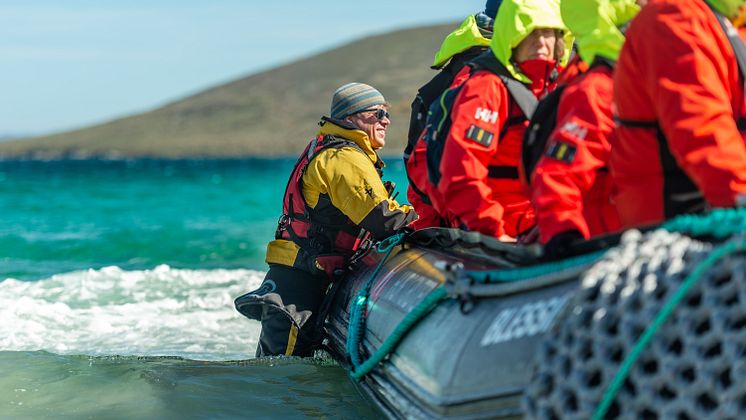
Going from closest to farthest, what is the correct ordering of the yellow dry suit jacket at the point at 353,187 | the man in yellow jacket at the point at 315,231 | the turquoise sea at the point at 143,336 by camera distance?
1. the turquoise sea at the point at 143,336
2. the yellow dry suit jacket at the point at 353,187
3. the man in yellow jacket at the point at 315,231

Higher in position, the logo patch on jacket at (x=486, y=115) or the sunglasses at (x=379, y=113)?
the logo patch on jacket at (x=486, y=115)

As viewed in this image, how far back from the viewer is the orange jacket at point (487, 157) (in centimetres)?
477

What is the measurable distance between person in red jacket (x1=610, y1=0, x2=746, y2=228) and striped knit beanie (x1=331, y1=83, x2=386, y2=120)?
2.73 m

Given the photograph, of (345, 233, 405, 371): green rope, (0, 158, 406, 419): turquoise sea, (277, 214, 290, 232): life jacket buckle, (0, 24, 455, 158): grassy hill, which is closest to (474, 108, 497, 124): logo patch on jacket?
(345, 233, 405, 371): green rope

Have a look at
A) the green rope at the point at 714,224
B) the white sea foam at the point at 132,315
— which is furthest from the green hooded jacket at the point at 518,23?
the white sea foam at the point at 132,315

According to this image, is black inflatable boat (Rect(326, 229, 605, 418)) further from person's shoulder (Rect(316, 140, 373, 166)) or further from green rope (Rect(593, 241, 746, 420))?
person's shoulder (Rect(316, 140, 373, 166))

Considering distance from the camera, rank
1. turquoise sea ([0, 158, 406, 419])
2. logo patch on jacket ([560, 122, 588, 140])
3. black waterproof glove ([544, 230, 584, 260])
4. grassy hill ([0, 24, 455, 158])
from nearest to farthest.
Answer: black waterproof glove ([544, 230, 584, 260]) < logo patch on jacket ([560, 122, 588, 140]) < turquoise sea ([0, 158, 406, 419]) < grassy hill ([0, 24, 455, 158])

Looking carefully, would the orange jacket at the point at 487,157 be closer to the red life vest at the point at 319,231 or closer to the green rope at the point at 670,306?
the red life vest at the point at 319,231

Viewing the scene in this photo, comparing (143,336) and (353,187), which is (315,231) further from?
(143,336)

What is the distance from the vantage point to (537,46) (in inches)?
192

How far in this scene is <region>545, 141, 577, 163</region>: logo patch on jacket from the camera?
13.1 feet

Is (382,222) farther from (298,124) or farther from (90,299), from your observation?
(298,124)

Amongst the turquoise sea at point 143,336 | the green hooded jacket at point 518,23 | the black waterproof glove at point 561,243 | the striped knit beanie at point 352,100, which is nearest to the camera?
the black waterproof glove at point 561,243

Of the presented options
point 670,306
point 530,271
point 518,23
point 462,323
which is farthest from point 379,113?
point 670,306
